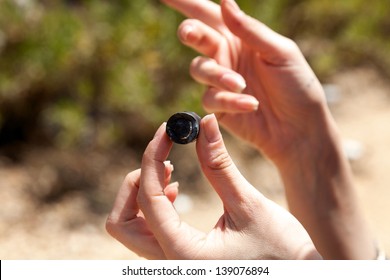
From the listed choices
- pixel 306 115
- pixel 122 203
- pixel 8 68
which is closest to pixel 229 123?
pixel 306 115

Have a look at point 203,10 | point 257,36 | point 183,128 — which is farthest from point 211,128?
point 203,10

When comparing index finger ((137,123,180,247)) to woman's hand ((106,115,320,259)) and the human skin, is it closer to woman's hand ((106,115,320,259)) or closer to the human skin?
woman's hand ((106,115,320,259))

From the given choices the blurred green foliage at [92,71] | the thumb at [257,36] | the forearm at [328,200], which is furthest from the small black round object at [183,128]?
the blurred green foliage at [92,71]

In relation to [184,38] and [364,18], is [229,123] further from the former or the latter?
[364,18]

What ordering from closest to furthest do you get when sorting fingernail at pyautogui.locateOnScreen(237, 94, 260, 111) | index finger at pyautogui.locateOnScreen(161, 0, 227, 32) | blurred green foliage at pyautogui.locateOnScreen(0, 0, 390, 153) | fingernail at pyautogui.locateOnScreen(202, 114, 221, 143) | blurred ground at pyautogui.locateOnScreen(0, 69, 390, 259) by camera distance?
fingernail at pyautogui.locateOnScreen(202, 114, 221, 143) → fingernail at pyautogui.locateOnScreen(237, 94, 260, 111) → index finger at pyautogui.locateOnScreen(161, 0, 227, 32) → blurred ground at pyautogui.locateOnScreen(0, 69, 390, 259) → blurred green foliage at pyautogui.locateOnScreen(0, 0, 390, 153)

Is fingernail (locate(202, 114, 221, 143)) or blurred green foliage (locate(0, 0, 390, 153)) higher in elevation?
blurred green foliage (locate(0, 0, 390, 153))

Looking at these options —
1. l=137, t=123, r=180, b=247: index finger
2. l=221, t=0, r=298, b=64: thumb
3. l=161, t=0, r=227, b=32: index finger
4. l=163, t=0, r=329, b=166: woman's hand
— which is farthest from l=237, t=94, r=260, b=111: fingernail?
l=137, t=123, r=180, b=247: index finger

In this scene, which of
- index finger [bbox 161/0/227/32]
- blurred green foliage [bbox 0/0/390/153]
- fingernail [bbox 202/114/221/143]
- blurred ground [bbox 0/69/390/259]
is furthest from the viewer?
blurred green foliage [bbox 0/0/390/153]

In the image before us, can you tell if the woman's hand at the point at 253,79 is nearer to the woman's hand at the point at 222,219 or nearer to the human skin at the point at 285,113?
the human skin at the point at 285,113
